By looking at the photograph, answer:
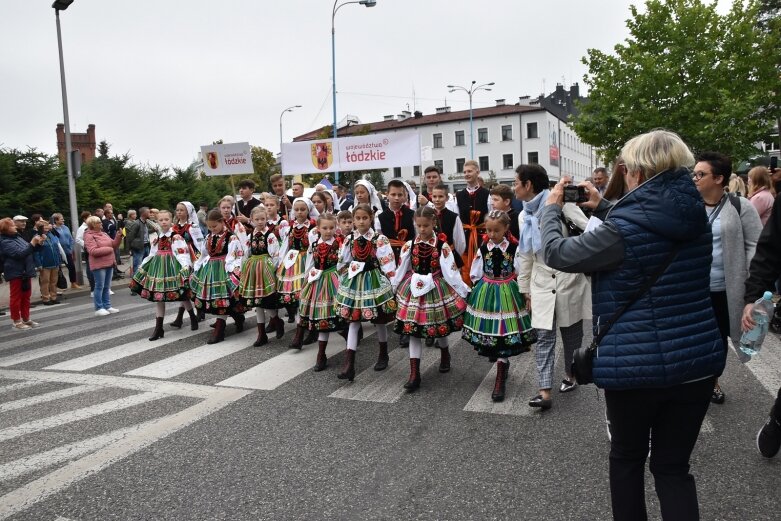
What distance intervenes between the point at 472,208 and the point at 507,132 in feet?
210

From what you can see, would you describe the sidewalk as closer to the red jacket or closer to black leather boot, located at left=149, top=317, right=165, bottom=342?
the red jacket

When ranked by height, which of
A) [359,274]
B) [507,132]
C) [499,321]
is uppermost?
[507,132]

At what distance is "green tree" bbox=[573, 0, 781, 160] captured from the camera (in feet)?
85.3

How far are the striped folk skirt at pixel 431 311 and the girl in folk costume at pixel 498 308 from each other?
312 millimetres

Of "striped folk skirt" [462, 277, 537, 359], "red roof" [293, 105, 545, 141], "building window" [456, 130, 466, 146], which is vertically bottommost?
"striped folk skirt" [462, 277, 537, 359]

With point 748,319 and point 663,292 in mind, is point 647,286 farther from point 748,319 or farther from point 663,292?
point 748,319

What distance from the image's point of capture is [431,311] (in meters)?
5.88

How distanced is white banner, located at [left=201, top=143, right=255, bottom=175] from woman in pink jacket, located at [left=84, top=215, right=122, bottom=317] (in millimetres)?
3363

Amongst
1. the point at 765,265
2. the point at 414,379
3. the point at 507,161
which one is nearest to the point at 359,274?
the point at 414,379

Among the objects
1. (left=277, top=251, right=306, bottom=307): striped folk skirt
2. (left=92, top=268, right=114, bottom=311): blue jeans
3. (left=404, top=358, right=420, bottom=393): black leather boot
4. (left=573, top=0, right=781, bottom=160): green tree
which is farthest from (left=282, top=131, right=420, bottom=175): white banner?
(left=573, top=0, right=781, bottom=160): green tree

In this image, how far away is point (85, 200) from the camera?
2520cm


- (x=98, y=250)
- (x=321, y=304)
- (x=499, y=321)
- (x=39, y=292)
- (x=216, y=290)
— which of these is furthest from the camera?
(x=39, y=292)

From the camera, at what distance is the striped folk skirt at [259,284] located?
7.91m

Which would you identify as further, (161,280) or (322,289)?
(161,280)
